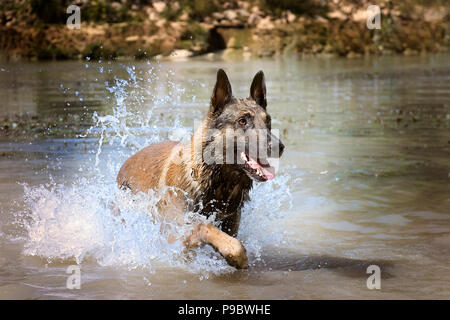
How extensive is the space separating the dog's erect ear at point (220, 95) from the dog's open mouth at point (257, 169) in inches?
20.4

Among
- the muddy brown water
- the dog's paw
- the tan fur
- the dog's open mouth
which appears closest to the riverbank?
the muddy brown water

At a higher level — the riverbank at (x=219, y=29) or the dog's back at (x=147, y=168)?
the riverbank at (x=219, y=29)

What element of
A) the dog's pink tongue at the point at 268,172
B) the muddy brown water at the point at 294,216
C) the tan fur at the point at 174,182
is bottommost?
the muddy brown water at the point at 294,216

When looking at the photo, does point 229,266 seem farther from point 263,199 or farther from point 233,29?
point 233,29

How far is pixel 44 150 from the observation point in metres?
12.9

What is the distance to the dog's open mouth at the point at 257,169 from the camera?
607 centimetres

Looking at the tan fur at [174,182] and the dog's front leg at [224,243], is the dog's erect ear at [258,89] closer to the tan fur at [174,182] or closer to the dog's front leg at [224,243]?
the tan fur at [174,182]

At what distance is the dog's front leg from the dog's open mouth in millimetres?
594

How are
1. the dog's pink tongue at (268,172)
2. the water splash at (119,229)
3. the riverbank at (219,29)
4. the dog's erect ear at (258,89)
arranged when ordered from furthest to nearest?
the riverbank at (219,29) < the dog's erect ear at (258,89) < the water splash at (119,229) < the dog's pink tongue at (268,172)

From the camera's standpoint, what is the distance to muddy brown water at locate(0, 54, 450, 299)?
5.87m

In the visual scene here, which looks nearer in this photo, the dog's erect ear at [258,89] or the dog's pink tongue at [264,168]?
the dog's pink tongue at [264,168]

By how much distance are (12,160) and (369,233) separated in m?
6.91

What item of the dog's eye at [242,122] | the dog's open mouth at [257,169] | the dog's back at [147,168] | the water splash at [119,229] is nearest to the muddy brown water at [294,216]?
the water splash at [119,229]

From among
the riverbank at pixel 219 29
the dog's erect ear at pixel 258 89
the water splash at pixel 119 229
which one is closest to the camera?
the water splash at pixel 119 229
